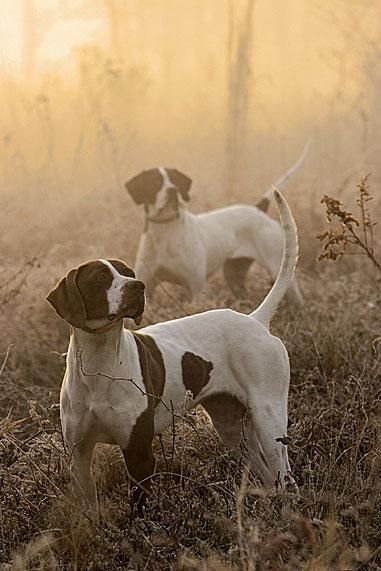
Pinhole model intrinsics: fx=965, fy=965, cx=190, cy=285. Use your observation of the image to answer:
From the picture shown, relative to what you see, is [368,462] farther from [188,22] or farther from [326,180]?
[188,22]

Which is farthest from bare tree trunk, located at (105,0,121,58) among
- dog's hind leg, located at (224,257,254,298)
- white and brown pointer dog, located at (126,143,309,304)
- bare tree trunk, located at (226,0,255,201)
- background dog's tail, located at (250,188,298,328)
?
background dog's tail, located at (250,188,298,328)

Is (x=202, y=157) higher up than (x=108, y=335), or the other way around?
(x=108, y=335)

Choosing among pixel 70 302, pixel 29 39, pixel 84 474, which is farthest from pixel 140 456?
pixel 29 39

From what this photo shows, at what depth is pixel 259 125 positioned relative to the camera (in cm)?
1675

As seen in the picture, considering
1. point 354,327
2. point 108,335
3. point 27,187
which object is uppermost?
point 108,335

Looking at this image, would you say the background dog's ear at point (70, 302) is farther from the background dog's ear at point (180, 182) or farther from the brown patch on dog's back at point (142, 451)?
the background dog's ear at point (180, 182)

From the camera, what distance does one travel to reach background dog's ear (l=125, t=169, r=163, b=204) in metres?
7.66

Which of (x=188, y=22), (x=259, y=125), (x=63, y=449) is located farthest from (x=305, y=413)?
(x=188, y=22)

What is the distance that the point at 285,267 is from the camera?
468 centimetres

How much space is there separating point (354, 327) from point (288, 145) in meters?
11.5

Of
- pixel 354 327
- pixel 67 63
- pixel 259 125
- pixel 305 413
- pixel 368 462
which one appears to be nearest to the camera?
pixel 368 462

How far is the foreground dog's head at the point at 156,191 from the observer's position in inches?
302

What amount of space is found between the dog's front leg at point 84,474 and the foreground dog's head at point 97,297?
52cm

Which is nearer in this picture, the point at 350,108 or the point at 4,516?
the point at 4,516
